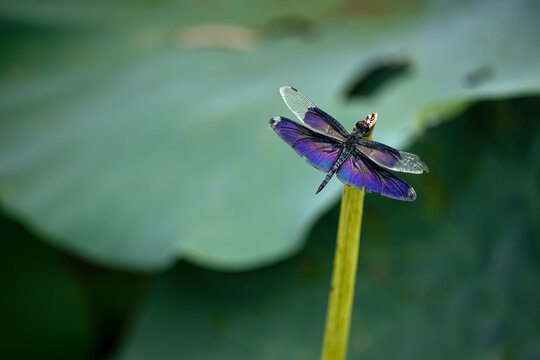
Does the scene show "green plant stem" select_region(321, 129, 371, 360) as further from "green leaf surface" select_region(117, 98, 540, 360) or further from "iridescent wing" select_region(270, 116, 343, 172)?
"green leaf surface" select_region(117, 98, 540, 360)

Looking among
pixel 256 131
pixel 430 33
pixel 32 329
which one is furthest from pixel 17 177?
pixel 430 33

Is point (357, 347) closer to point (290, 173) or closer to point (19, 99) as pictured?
point (290, 173)

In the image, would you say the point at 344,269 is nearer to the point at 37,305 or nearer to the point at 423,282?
the point at 423,282

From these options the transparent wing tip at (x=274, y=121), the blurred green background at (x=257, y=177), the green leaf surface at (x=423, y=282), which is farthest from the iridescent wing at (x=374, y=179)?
the green leaf surface at (x=423, y=282)

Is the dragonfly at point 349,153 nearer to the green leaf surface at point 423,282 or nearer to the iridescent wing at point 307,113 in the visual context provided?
the iridescent wing at point 307,113

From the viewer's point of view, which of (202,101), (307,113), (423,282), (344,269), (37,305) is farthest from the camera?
(37,305)

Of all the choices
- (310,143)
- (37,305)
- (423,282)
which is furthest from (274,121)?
(37,305)

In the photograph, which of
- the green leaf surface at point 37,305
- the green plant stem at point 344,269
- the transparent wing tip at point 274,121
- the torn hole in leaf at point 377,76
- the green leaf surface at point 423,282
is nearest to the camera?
the green plant stem at point 344,269
